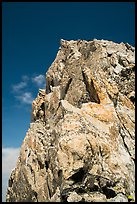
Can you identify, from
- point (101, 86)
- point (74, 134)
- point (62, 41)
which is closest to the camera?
point (74, 134)

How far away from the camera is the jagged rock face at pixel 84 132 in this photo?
26.5m

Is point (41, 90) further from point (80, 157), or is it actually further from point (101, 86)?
point (80, 157)

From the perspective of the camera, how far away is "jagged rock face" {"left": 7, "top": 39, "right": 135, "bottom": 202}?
26453 millimetres

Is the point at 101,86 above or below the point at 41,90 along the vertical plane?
below

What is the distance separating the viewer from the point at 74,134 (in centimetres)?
2925

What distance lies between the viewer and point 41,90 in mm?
56281

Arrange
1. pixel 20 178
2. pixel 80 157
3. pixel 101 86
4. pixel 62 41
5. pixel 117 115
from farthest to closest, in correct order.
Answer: pixel 62 41
pixel 20 178
pixel 101 86
pixel 117 115
pixel 80 157

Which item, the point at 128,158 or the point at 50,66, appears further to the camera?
the point at 50,66

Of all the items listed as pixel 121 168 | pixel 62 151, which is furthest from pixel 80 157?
pixel 121 168

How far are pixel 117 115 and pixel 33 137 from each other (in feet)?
44.6

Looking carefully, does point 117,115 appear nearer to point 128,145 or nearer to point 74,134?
point 128,145

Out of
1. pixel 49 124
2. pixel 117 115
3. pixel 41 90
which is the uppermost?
Result: pixel 41 90

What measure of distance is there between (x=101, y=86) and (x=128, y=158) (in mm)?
11528

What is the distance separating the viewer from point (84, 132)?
97.0 ft
